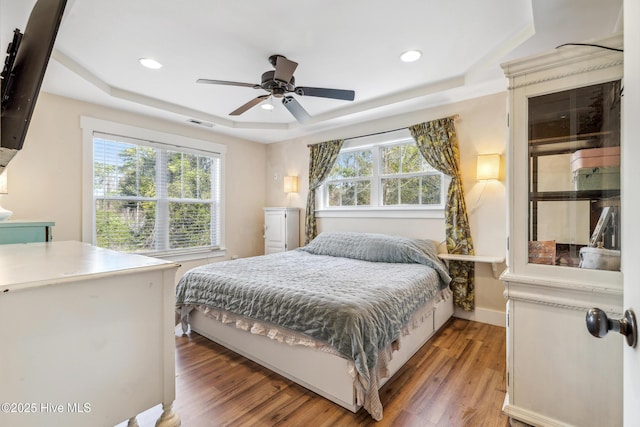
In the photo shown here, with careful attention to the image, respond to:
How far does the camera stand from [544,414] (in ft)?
4.80

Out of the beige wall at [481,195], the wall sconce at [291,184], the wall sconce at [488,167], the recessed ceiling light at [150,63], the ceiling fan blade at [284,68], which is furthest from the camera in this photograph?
the wall sconce at [291,184]

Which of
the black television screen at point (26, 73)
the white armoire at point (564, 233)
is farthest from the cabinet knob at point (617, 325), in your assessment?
the black television screen at point (26, 73)

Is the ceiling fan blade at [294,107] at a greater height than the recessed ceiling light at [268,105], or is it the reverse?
the recessed ceiling light at [268,105]

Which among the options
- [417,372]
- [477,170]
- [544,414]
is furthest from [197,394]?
[477,170]

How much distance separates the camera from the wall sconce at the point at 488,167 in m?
2.93

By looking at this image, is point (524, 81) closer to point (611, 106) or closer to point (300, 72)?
point (611, 106)

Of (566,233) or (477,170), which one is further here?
(477,170)

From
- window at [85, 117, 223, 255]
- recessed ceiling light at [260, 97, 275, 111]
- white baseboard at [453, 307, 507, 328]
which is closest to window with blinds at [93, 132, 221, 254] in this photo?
window at [85, 117, 223, 255]

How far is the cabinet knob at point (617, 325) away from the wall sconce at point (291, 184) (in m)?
4.22

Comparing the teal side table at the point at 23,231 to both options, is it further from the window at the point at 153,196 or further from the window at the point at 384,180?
the window at the point at 384,180

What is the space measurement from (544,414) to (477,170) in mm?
2257

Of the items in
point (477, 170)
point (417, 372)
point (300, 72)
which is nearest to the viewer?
point (417, 372)

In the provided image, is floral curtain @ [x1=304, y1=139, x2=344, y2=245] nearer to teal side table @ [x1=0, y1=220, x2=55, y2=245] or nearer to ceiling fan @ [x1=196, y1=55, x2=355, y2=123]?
ceiling fan @ [x1=196, y1=55, x2=355, y2=123]

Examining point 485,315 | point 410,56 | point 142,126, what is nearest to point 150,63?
point 142,126
